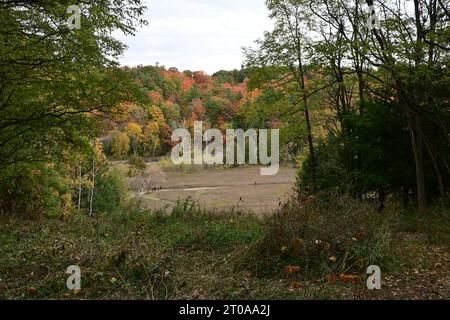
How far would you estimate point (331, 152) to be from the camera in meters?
21.7

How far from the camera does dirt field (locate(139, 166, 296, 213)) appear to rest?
40.7 m

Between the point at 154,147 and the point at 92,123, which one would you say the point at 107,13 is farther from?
the point at 154,147

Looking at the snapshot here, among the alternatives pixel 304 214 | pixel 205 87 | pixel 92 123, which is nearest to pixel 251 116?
pixel 92 123

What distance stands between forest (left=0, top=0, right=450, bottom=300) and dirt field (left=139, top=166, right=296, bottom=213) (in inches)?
836

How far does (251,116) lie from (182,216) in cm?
862

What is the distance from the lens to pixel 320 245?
6125 millimetres

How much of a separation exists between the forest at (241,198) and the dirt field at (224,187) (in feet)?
69.7

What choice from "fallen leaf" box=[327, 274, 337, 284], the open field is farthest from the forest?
the open field

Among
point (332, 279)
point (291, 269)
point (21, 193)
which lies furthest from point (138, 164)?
point (332, 279)

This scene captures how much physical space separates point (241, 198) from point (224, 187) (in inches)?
1522

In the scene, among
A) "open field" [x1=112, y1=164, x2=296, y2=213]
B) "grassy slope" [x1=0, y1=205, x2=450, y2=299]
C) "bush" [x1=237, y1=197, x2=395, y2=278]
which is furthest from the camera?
"open field" [x1=112, y1=164, x2=296, y2=213]

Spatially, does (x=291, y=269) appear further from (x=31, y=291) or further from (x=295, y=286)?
Answer: (x=31, y=291)

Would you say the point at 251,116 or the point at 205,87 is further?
the point at 205,87

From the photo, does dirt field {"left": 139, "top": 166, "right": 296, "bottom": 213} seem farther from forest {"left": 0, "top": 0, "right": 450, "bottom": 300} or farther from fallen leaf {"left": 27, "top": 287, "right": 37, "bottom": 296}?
fallen leaf {"left": 27, "top": 287, "right": 37, "bottom": 296}
